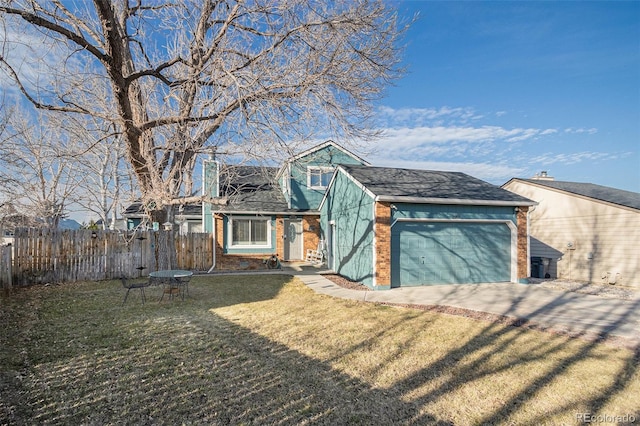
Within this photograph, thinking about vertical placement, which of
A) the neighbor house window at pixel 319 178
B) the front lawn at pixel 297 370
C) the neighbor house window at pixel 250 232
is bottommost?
the front lawn at pixel 297 370

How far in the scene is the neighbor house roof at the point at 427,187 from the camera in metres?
11.4

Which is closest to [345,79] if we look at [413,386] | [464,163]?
[413,386]

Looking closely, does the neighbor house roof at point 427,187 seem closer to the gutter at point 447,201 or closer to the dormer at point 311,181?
the gutter at point 447,201

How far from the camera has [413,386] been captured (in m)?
4.16

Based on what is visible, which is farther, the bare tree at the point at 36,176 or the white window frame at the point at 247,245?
the white window frame at the point at 247,245

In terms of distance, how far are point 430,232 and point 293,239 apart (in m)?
7.95

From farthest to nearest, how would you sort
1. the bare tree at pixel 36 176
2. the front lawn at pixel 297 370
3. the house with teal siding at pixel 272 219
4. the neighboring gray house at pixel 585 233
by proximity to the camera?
the house with teal siding at pixel 272 219 → the bare tree at pixel 36 176 → the neighboring gray house at pixel 585 233 → the front lawn at pixel 297 370

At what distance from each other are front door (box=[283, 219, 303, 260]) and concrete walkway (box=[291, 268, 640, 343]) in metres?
5.06

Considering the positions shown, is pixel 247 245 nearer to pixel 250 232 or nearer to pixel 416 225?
pixel 250 232

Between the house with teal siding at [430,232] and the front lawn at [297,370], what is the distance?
142 inches

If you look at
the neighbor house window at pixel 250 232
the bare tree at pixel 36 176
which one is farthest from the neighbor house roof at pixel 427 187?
the bare tree at pixel 36 176

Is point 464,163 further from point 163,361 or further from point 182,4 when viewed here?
point 163,361

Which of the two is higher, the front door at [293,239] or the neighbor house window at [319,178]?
the neighbor house window at [319,178]

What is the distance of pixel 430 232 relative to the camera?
11703mm
